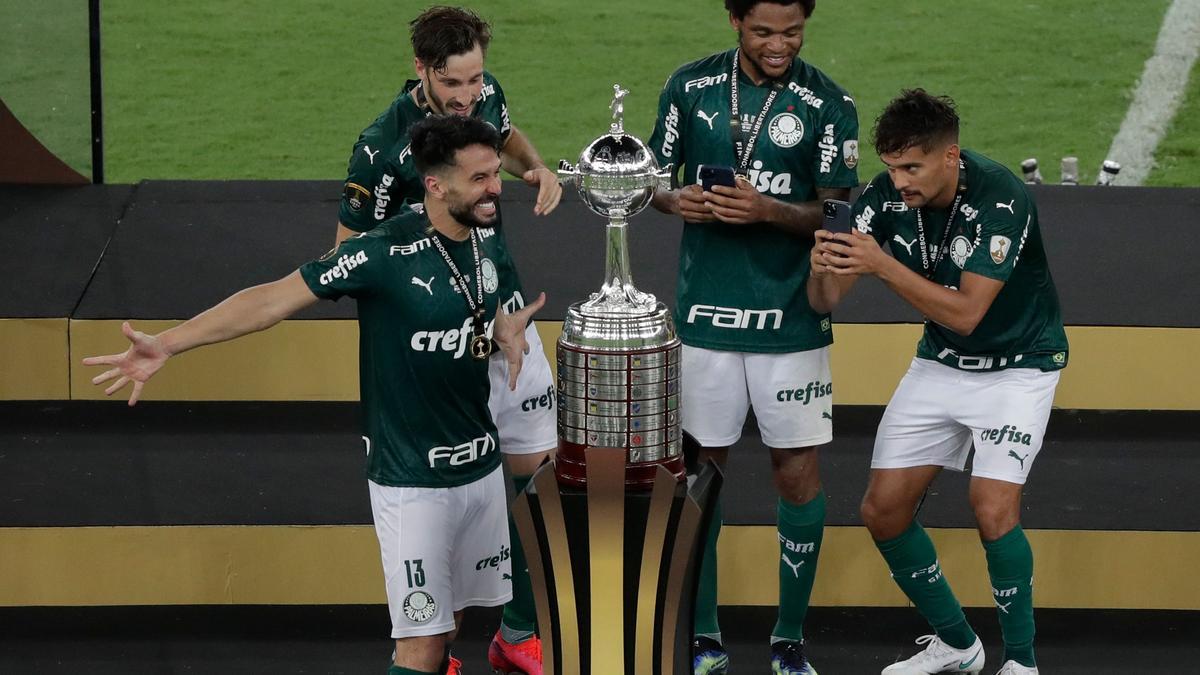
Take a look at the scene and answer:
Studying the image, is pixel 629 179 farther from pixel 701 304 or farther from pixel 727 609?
pixel 727 609

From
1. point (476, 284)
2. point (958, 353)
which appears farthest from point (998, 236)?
point (476, 284)

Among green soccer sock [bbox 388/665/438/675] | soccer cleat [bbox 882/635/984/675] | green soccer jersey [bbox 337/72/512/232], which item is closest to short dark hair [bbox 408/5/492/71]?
green soccer jersey [bbox 337/72/512/232]

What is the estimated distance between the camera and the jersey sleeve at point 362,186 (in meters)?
3.65

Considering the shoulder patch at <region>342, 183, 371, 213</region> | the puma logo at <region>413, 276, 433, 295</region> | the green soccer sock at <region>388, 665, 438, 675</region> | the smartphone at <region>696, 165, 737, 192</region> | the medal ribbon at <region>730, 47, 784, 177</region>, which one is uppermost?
the medal ribbon at <region>730, 47, 784, 177</region>

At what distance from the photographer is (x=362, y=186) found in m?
3.66

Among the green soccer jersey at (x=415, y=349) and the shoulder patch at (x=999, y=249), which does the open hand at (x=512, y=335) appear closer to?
the green soccer jersey at (x=415, y=349)

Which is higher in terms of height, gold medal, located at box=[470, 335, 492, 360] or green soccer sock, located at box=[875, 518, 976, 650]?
gold medal, located at box=[470, 335, 492, 360]

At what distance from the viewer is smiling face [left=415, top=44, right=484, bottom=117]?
3514mm

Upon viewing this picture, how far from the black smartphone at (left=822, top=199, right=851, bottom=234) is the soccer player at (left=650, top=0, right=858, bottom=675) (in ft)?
1.20

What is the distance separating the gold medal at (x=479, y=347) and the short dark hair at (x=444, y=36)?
0.69 m

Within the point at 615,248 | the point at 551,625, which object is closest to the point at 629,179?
the point at 615,248

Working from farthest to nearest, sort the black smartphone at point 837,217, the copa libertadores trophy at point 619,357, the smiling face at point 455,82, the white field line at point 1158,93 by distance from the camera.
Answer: the white field line at point 1158,93, the smiling face at point 455,82, the black smartphone at point 837,217, the copa libertadores trophy at point 619,357

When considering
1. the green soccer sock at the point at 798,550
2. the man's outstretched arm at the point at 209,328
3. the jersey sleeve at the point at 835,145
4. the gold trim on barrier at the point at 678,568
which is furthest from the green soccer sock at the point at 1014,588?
the man's outstretched arm at the point at 209,328

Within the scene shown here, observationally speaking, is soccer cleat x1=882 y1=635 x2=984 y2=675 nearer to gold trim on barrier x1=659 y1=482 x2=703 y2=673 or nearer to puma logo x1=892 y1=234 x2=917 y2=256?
puma logo x1=892 y1=234 x2=917 y2=256
